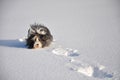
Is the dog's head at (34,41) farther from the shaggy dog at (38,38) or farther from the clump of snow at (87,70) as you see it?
the clump of snow at (87,70)

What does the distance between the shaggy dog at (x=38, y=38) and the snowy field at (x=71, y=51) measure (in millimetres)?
169

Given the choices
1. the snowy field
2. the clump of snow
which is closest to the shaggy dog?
the snowy field

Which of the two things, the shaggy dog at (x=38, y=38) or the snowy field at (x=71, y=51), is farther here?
the shaggy dog at (x=38, y=38)

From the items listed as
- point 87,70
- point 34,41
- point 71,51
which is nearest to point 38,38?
point 34,41

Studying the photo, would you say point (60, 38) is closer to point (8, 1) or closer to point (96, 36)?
point (96, 36)

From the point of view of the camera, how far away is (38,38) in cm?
626

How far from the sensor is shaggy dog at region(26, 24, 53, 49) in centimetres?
612

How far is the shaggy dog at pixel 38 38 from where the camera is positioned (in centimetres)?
612

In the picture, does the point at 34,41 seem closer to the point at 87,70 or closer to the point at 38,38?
the point at 38,38

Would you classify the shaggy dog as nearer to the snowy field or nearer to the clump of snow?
the snowy field

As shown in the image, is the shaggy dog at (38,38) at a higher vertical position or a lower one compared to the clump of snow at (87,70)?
higher

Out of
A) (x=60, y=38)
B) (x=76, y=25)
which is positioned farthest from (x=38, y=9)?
(x=60, y=38)

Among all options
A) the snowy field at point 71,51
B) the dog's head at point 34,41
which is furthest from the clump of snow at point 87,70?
the dog's head at point 34,41

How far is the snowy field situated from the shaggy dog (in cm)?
17
